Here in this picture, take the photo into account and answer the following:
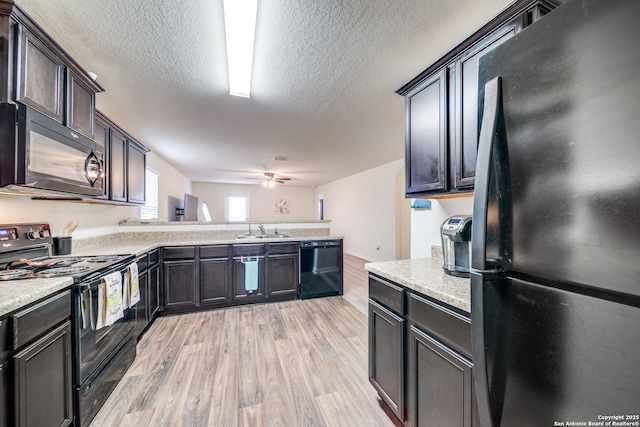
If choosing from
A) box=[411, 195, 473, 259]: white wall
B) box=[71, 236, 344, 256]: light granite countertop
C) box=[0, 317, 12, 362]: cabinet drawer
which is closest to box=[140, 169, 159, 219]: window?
box=[71, 236, 344, 256]: light granite countertop

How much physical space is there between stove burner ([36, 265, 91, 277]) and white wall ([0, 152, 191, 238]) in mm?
599

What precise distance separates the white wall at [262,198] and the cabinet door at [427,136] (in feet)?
22.5

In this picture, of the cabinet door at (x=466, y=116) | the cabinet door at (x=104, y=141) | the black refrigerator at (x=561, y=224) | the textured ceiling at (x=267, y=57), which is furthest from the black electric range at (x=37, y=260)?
the cabinet door at (x=466, y=116)

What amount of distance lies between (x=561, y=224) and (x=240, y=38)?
6.16 feet

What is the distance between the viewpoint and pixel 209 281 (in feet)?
10.6

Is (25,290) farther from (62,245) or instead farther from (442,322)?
(442,322)

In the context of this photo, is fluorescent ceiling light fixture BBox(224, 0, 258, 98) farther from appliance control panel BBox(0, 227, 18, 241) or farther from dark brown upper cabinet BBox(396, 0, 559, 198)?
appliance control panel BBox(0, 227, 18, 241)

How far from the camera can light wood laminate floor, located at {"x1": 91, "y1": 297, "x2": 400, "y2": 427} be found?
1.57 metres

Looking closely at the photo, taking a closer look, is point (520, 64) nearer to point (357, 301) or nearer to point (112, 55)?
point (112, 55)

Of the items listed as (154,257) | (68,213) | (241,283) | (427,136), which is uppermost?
(427,136)

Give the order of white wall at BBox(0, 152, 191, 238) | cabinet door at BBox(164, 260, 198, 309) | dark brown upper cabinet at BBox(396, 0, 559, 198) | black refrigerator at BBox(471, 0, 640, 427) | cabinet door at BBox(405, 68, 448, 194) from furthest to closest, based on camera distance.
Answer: cabinet door at BBox(164, 260, 198, 309) → white wall at BBox(0, 152, 191, 238) → cabinet door at BBox(405, 68, 448, 194) → dark brown upper cabinet at BBox(396, 0, 559, 198) → black refrigerator at BBox(471, 0, 640, 427)

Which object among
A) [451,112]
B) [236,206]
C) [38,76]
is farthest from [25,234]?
[236,206]

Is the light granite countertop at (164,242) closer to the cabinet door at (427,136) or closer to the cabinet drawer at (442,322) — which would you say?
the cabinet door at (427,136)

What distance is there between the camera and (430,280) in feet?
4.35
